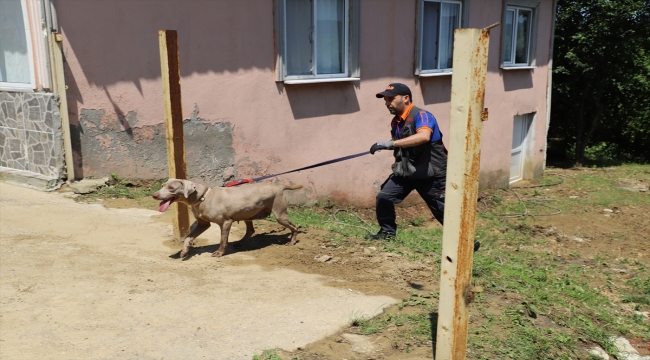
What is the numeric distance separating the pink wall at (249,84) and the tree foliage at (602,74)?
6124mm

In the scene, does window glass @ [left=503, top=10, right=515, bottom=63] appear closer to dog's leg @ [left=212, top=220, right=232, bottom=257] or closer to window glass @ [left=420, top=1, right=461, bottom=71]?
window glass @ [left=420, top=1, right=461, bottom=71]

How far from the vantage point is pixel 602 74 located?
53.2 feet

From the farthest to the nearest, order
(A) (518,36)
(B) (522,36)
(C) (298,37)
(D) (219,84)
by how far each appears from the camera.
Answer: (B) (522,36), (A) (518,36), (C) (298,37), (D) (219,84)

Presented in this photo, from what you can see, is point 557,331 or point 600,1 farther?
A: point 600,1

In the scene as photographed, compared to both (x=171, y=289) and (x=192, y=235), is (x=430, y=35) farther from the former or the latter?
→ (x=171, y=289)

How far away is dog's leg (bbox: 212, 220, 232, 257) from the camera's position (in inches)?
235

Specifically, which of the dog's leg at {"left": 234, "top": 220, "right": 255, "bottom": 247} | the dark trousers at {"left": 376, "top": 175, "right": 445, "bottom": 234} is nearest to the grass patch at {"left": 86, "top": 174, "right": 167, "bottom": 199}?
the dog's leg at {"left": 234, "top": 220, "right": 255, "bottom": 247}

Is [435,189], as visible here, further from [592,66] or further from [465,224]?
[592,66]

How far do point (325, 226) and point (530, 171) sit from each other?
939 cm

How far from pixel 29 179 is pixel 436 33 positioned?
7525 mm

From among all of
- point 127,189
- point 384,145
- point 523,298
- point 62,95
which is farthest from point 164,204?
point 523,298

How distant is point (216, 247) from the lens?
21.1 ft

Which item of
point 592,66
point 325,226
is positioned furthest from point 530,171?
point 325,226

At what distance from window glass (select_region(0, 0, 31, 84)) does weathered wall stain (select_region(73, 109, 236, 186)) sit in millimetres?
1252
